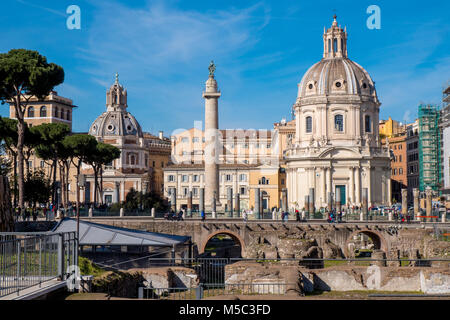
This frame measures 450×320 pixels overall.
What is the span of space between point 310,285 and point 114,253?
972 centimetres

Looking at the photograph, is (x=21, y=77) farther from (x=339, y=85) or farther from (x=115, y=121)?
(x=115, y=121)

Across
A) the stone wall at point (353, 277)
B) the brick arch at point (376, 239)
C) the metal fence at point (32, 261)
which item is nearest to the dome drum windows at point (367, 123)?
the brick arch at point (376, 239)

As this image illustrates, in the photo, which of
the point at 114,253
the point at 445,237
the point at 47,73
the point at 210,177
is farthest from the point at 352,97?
the point at 114,253

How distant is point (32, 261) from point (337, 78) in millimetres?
62230

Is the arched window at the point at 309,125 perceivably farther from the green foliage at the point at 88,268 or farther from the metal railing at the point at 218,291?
the green foliage at the point at 88,268

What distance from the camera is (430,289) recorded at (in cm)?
2038

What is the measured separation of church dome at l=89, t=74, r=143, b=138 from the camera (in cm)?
10456

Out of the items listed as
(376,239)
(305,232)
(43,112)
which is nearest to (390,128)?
(43,112)

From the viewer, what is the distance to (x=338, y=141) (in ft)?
234

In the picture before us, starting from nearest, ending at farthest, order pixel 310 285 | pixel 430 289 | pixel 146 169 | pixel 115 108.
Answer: pixel 430 289
pixel 310 285
pixel 146 169
pixel 115 108

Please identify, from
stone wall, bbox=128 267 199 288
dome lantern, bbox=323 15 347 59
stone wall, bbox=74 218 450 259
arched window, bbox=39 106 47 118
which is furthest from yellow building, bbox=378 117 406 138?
stone wall, bbox=128 267 199 288

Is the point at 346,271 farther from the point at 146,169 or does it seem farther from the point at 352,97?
the point at 146,169

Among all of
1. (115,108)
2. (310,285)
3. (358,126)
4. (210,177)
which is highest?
(115,108)

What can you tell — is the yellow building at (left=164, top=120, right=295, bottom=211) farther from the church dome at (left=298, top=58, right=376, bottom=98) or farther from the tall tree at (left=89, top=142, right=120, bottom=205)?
the tall tree at (left=89, top=142, right=120, bottom=205)
